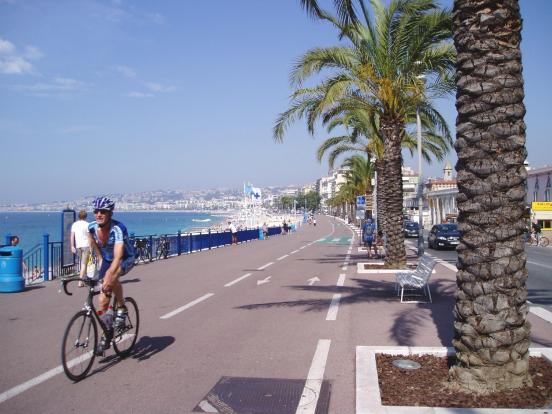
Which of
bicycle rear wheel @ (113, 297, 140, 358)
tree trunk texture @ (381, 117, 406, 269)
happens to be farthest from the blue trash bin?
tree trunk texture @ (381, 117, 406, 269)

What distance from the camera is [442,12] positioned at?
45.9 ft

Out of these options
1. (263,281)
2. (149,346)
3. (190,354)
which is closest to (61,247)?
(263,281)

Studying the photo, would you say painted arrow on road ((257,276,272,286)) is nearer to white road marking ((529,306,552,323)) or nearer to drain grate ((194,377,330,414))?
white road marking ((529,306,552,323))

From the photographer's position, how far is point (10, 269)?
12.7m

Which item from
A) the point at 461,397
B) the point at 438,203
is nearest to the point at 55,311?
the point at 461,397

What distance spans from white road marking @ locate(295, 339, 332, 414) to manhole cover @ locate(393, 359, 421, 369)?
807mm

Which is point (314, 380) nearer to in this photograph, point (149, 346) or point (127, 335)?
point (149, 346)

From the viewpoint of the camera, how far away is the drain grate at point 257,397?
4.72m

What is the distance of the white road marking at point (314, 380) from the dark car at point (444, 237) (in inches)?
933

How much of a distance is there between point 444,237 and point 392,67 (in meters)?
16.7

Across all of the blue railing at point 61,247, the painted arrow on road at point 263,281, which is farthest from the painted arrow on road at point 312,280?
the blue railing at point 61,247

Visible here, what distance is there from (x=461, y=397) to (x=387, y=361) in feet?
4.31

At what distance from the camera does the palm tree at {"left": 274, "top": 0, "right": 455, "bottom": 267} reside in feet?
47.6

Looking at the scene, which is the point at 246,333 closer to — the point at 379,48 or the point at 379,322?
the point at 379,322
